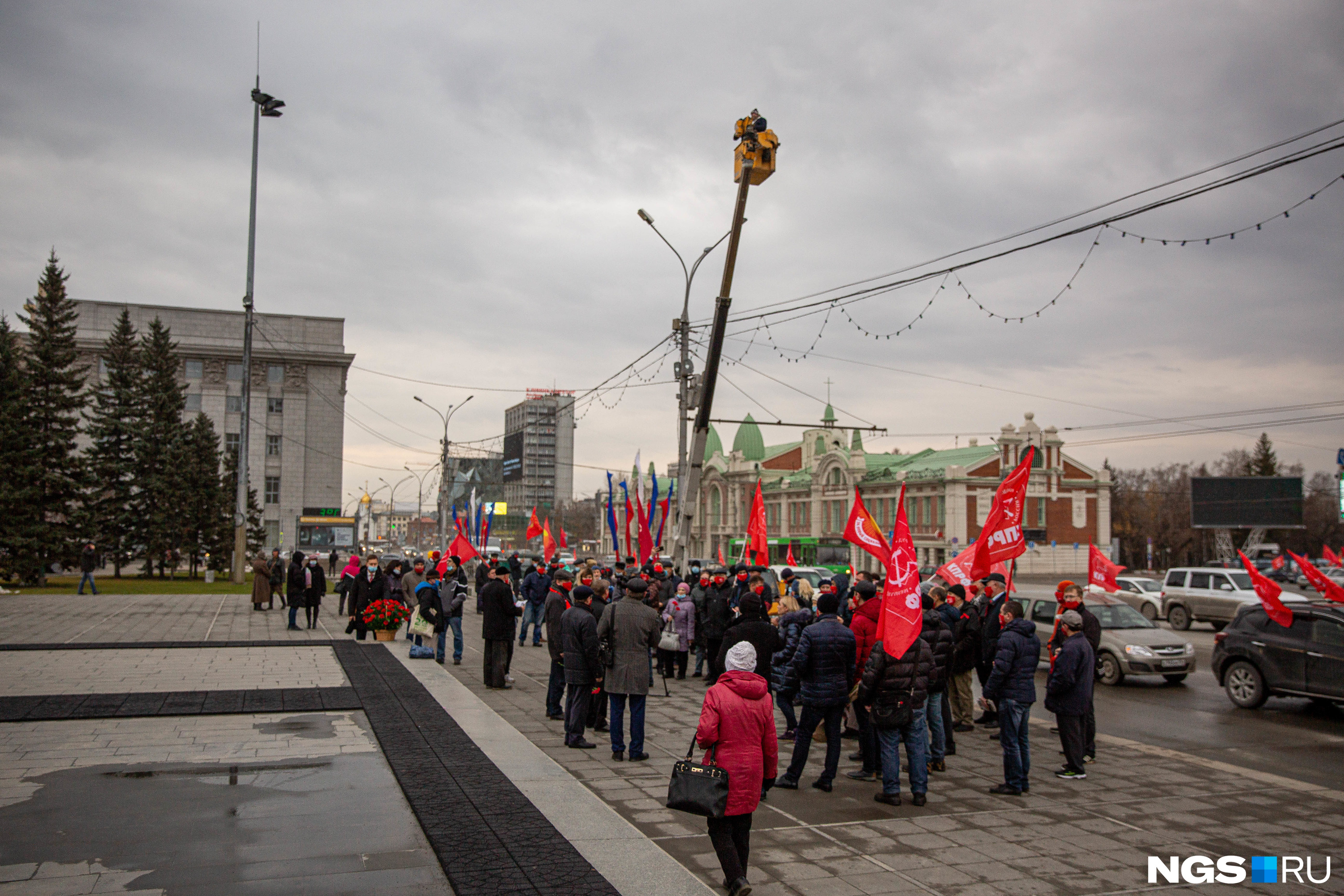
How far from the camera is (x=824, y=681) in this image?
8242mm

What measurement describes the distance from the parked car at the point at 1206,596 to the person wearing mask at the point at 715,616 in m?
18.7

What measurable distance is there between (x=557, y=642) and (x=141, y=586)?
34.9 m

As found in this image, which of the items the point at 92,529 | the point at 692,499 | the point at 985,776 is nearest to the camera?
the point at 985,776

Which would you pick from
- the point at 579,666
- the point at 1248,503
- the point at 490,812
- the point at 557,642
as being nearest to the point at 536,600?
the point at 557,642

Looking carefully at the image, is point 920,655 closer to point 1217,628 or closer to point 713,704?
point 713,704

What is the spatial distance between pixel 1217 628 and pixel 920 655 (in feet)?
78.0

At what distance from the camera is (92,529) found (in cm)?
4019

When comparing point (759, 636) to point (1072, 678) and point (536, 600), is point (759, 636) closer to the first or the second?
point (1072, 678)

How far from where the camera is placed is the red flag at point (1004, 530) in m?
12.3

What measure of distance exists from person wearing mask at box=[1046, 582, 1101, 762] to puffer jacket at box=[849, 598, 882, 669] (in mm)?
1779

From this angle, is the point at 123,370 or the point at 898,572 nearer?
the point at 898,572

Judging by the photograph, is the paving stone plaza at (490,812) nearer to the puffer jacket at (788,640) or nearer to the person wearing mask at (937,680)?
the person wearing mask at (937,680)

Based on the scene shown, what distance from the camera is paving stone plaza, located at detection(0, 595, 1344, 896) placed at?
5.89m

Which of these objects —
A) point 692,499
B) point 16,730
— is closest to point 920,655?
point 16,730
